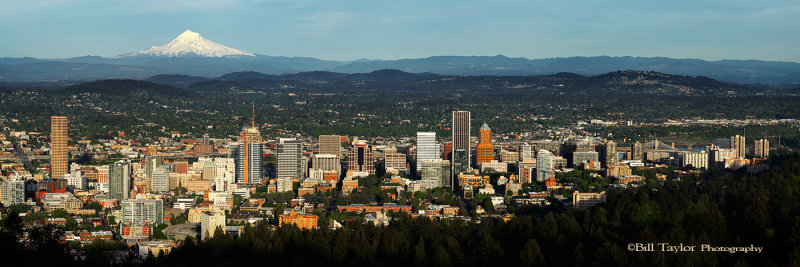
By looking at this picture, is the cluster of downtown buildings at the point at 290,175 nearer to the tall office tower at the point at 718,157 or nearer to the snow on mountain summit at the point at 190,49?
the tall office tower at the point at 718,157

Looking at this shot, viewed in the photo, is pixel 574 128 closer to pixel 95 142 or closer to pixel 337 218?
pixel 95 142

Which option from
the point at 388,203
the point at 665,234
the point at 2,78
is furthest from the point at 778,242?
the point at 2,78

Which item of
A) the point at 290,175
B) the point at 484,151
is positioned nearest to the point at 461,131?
the point at 484,151

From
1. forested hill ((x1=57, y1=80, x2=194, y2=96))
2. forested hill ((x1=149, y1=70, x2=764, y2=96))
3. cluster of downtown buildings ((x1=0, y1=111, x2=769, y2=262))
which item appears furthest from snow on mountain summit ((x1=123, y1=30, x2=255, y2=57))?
cluster of downtown buildings ((x1=0, y1=111, x2=769, y2=262))

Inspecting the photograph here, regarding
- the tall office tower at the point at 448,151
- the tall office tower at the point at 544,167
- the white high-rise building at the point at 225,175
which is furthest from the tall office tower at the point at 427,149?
the white high-rise building at the point at 225,175

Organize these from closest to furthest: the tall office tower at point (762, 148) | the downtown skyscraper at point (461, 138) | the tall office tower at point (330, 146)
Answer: the downtown skyscraper at point (461, 138), the tall office tower at point (330, 146), the tall office tower at point (762, 148)

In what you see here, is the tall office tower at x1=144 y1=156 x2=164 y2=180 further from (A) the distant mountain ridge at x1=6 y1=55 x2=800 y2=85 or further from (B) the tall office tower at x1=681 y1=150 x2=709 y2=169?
(A) the distant mountain ridge at x1=6 y1=55 x2=800 y2=85
